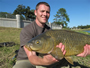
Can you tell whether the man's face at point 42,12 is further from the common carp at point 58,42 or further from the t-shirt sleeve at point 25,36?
the common carp at point 58,42

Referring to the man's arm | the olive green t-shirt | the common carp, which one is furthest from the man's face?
the man's arm

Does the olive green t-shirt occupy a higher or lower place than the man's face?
lower

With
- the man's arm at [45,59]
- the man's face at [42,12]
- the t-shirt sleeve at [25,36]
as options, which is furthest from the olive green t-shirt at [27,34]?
the man's arm at [45,59]

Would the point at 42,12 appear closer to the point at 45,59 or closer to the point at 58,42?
the point at 58,42

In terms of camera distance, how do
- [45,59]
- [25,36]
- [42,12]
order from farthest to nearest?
[42,12] → [25,36] → [45,59]

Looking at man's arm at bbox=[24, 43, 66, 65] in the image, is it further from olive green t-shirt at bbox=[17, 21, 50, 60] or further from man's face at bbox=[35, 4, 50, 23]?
man's face at bbox=[35, 4, 50, 23]

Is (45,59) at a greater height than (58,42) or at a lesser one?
lesser

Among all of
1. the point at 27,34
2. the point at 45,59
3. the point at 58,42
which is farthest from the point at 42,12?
the point at 45,59

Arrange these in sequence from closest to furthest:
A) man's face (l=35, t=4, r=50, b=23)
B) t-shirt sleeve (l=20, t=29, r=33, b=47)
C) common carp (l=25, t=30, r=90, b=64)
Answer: common carp (l=25, t=30, r=90, b=64) < t-shirt sleeve (l=20, t=29, r=33, b=47) < man's face (l=35, t=4, r=50, b=23)

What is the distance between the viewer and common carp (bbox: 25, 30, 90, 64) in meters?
1.52

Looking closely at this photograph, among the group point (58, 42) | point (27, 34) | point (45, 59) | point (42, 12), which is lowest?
point (45, 59)

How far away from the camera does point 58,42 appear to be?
5.32 ft

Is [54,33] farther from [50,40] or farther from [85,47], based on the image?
[85,47]

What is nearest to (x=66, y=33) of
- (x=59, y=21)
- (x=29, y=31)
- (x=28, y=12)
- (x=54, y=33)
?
(x=54, y=33)
